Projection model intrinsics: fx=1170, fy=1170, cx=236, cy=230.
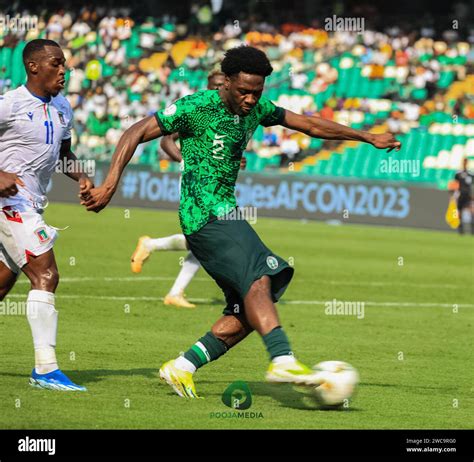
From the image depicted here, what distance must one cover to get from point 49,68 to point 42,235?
3.80ft

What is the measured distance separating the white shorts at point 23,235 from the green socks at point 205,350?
48.1 inches

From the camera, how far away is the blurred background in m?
32.4

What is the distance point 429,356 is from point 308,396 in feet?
10.5

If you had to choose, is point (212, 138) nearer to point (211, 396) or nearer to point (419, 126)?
point (211, 396)

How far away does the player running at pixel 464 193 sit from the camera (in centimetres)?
2819

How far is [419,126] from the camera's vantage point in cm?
3366

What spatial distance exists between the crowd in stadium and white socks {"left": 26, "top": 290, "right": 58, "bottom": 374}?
2441cm

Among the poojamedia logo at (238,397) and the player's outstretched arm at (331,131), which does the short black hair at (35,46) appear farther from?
the poojamedia logo at (238,397)

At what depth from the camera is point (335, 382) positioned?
7.09m

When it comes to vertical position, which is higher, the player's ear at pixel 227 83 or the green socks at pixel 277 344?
the player's ear at pixel 227 83

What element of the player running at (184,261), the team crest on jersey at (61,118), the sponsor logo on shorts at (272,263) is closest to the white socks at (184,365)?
the sponsor logo on shorts at (272,263)

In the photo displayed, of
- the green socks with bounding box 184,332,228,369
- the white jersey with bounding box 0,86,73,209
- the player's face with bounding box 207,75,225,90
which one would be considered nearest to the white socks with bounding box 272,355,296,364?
the green socks with bounding box 184,332,228,369

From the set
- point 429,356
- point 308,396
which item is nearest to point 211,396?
point 308,396

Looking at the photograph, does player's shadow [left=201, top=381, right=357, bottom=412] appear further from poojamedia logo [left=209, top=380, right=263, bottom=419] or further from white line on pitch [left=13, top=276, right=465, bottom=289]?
white line on pitch [left=13, top=276, right=465, bottom=289]
